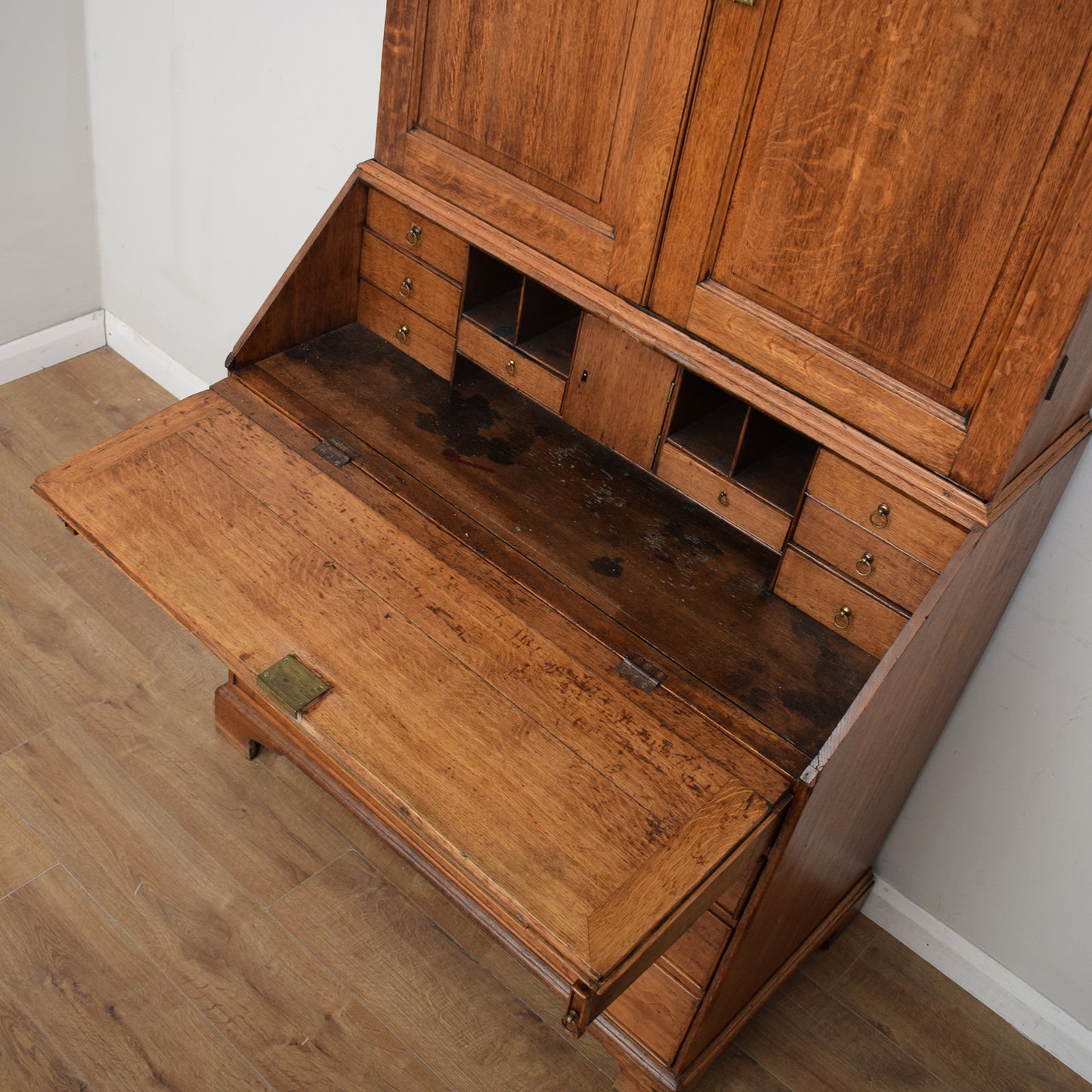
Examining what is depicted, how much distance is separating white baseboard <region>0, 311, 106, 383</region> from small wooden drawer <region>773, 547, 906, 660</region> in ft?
8.05

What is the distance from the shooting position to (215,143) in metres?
2.80

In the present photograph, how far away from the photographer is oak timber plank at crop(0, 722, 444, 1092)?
2.08 metres

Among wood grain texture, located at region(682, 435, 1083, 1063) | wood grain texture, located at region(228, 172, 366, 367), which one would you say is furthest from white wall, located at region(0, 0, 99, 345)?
wood grain texture, located at region(682, 435, 1083, 1063)

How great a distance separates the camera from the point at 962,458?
4.90 feet

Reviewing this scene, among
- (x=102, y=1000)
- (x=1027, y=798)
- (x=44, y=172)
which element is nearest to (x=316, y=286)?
(x=102, y=1000)

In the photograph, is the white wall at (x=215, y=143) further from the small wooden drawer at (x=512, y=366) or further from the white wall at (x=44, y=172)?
the small wooden drawer at (x=512, y=366)

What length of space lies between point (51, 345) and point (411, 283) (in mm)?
1759

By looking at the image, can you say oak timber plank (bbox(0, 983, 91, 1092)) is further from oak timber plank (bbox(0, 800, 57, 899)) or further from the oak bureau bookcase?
the oak bureau bookcase

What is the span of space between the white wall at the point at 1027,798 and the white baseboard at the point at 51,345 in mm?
2595

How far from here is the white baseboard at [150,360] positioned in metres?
3.33

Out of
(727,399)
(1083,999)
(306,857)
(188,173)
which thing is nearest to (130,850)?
(306,857)

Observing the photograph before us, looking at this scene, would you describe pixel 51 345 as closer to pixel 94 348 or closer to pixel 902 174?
pixel 94 348

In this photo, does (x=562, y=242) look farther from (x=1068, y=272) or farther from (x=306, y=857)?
(x=306, y=857)

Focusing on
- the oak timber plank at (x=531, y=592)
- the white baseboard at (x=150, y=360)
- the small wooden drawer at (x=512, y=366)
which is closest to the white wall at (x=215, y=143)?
the white baseboard at (x=150, y=360)
